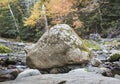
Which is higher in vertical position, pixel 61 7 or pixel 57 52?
pixel 61 7

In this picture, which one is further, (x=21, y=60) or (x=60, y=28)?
(x=21, y=60)

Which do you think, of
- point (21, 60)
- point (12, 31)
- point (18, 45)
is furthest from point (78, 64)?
point (12, 31)

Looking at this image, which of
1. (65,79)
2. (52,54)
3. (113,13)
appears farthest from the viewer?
(113,13)

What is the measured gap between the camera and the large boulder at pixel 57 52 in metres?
10.7

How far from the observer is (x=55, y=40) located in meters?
10.9

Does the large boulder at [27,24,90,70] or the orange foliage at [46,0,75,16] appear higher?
the orange foliage at [46,0,75,16]

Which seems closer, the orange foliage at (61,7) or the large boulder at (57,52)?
the large boulder at (57,52)

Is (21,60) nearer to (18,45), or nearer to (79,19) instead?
(18,45)

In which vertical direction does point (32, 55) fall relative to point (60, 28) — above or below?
below

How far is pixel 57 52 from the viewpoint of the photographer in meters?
10.8

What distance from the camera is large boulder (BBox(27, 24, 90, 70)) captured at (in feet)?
35.1

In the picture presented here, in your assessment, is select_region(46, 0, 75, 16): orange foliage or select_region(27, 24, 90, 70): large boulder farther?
select_region(46, 0, 75, 16): orange foliage

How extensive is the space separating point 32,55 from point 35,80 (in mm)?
4453

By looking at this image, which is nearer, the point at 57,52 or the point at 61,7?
the point at 57,52
